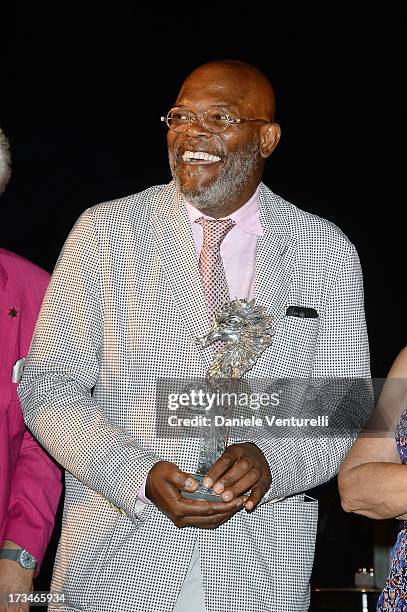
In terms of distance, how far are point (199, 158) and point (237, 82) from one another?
230 millimetres

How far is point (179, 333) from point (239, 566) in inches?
20.5

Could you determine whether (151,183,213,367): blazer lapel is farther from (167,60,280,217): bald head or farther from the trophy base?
the trophy base

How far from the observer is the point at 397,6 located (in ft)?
13.9

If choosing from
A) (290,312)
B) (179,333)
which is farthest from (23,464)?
(290,312)

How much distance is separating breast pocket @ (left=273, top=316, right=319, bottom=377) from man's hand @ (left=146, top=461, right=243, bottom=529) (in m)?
0.39

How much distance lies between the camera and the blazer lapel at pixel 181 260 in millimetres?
2492

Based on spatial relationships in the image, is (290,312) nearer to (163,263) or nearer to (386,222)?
(163,263)

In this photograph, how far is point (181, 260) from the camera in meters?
2.56

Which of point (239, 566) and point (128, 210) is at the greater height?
point (128, 210)

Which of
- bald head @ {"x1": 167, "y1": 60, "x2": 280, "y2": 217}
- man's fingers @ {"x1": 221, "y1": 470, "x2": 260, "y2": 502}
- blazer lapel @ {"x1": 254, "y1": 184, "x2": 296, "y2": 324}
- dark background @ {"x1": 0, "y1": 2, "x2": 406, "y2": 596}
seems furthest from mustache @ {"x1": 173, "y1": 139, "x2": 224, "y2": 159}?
dark background @ {"x1": 0, "y1": 2, "x2": 406, "y2": 596}

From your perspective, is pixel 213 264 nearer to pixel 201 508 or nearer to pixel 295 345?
pixel 295 345

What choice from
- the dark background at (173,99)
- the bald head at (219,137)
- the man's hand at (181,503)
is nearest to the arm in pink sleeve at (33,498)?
the man's hand at (181,503)

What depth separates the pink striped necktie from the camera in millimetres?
2553

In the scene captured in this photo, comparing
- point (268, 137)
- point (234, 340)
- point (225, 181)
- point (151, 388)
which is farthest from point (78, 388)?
point (268, 137)
